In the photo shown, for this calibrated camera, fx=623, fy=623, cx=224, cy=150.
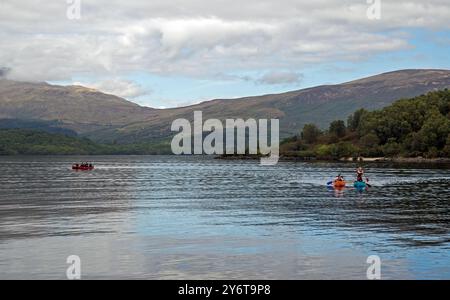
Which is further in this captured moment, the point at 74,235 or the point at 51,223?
the point at 51,223

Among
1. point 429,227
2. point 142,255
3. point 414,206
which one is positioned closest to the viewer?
point 142,255

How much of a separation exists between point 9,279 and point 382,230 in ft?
120

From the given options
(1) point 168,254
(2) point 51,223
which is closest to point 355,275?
(1) point 168,254

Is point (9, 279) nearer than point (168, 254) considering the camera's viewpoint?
Yes

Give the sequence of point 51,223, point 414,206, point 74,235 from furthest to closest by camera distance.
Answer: point 414,206
point 51,223
point 74,235
